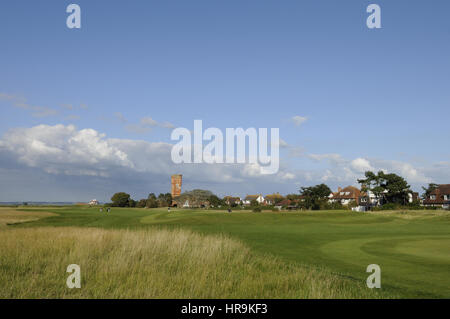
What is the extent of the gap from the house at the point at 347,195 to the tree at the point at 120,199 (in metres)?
83.1

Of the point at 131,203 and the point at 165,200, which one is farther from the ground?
the point at 165,200

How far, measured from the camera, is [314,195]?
109m

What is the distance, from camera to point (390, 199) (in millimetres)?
110500

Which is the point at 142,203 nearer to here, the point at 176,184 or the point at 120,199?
the point at 120,199

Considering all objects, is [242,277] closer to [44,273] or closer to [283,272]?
[283,272]

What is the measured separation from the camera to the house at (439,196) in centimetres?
11269

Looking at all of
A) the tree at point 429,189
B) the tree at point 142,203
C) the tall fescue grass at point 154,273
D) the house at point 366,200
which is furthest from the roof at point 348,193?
the tall fescue grass at point 154,273

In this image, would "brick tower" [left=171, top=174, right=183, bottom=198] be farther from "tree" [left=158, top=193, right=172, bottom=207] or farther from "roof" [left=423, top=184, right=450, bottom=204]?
"roof" [left=423, top=184, right=450, bottom=204]

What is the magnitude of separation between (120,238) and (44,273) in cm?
706

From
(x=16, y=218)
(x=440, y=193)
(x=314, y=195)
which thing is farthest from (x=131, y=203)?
(x=440, y=193)

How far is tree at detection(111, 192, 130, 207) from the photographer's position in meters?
138

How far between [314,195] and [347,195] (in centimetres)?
4532

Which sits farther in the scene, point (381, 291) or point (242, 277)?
point (242, 277)

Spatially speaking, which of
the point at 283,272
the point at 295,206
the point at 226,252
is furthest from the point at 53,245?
the point at 295,206
